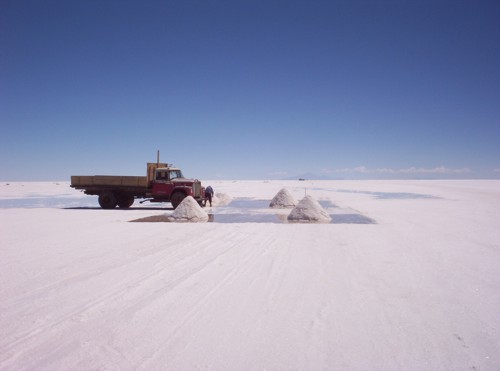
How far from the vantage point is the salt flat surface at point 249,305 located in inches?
147

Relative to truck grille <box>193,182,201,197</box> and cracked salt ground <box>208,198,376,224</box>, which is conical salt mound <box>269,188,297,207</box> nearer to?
cracked salt ground <box>208,198,376,224</box>

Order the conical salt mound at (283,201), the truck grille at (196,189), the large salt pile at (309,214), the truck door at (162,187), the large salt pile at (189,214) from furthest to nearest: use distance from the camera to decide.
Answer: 1. the conical salt mound at (283,201)
2. the truck grille at (196,189)
3. the truck door at (162,187)
4. the large salt pile at (189,214)
5. the large salt pile at (309,214)

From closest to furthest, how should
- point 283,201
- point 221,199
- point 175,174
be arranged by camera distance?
point 175,174 → point 283,201 → point 221,199

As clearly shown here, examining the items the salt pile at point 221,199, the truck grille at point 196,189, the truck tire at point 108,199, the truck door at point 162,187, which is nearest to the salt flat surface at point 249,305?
the truck door at point 162,187

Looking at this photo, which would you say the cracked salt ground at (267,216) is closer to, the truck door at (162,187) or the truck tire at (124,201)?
the truck door at (162,187)

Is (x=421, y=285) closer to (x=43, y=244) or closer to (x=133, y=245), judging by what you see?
(x=133, y=245)

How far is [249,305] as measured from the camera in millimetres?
5133

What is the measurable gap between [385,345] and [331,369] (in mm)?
828

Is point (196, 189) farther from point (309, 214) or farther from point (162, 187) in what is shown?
point (309, 214)

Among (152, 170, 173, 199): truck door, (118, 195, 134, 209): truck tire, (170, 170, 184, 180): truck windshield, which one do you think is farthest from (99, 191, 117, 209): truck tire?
(170, 170, 184, 180): truck windshield

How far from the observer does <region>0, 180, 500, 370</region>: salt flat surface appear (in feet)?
12.2

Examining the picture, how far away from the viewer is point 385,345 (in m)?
3.96

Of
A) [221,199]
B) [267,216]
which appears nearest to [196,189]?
[267,216]

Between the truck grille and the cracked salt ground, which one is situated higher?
the truck grille
